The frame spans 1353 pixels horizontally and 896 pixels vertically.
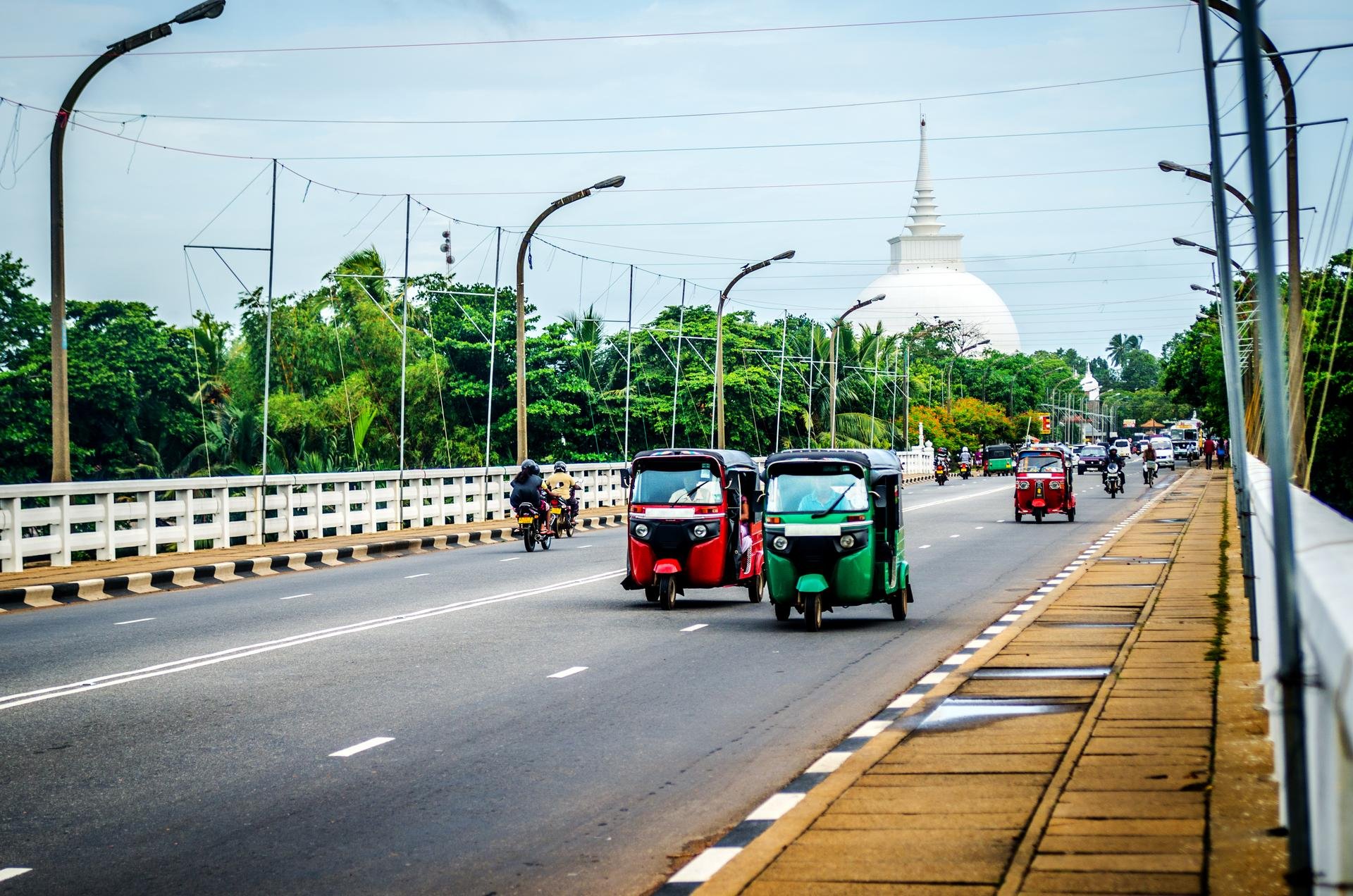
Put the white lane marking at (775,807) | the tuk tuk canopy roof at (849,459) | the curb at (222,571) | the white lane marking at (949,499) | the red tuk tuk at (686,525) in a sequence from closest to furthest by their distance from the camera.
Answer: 1. the white lane marking at (775,807)
2. the tuk tuk canopy roof at (849,459)
3. the red tuk tuk at (686,525)
4. the curb at (222,571)
5. the white lane marking at (949,499)

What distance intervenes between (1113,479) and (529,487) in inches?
1179

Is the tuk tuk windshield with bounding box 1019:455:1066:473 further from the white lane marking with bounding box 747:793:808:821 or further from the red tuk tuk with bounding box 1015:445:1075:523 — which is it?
the white lane marking with bounding box 747:793:808:821

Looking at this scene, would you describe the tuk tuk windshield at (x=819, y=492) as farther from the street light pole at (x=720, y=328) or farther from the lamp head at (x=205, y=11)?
the street light pole at (x=720, y=328)

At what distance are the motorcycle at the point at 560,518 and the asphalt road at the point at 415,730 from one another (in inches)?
411

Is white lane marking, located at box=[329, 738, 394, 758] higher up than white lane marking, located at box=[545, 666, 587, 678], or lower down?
higher up

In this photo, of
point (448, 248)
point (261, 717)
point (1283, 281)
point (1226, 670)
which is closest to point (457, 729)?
point (261, 717)

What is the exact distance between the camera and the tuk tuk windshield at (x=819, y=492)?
14.9 metres

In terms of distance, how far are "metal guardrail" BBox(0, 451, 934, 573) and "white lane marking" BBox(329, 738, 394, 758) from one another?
502 inches

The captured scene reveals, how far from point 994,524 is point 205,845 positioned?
30.8m

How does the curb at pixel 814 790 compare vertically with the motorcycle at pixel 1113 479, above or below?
below

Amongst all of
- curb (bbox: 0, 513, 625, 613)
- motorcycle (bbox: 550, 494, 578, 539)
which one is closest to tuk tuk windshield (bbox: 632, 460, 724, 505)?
curb (bbox: 0, 513, 625, 613)

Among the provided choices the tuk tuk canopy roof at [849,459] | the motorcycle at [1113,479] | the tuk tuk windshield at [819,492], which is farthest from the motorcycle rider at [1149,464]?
the tuk tuk windshield at [819,492]

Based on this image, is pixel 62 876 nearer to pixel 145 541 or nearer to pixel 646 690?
pixel 646 690

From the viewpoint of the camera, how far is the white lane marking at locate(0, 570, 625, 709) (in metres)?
10.9
